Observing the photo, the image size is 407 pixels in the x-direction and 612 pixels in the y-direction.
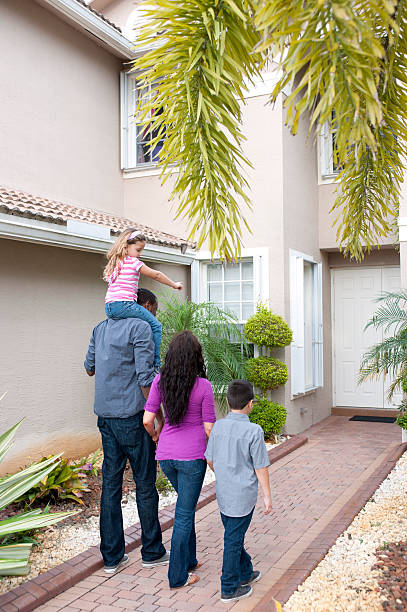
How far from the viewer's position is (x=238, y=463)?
376cm

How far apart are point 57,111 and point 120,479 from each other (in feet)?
20.8

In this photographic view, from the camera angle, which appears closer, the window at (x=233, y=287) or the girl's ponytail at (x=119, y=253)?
the girl's ponytail at (x=119, y=253)

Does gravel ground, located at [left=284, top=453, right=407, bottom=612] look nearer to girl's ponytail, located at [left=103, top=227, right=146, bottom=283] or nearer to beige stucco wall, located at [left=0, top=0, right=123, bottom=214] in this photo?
girl's ponytail, located at [left=103, top=227, right=146, bottom=283]

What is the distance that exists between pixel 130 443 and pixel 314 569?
1541 millimetres

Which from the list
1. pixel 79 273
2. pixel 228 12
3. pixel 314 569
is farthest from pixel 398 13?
pixel 79 273

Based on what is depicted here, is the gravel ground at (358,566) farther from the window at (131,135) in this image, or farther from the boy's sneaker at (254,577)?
the window at (131,135)

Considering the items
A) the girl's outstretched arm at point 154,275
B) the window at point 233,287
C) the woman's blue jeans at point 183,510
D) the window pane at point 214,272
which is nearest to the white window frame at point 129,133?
the window pane at point 214,272

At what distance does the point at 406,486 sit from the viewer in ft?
20.5

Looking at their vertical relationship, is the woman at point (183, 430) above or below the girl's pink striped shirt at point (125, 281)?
below

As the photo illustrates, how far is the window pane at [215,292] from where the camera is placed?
966 cm

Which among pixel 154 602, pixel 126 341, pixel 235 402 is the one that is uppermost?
pixel 126 341

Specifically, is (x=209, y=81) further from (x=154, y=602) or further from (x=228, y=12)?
(x=154, y=602)

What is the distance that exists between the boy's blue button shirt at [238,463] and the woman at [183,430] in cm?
19

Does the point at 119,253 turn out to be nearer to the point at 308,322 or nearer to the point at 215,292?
the point at 215,292
